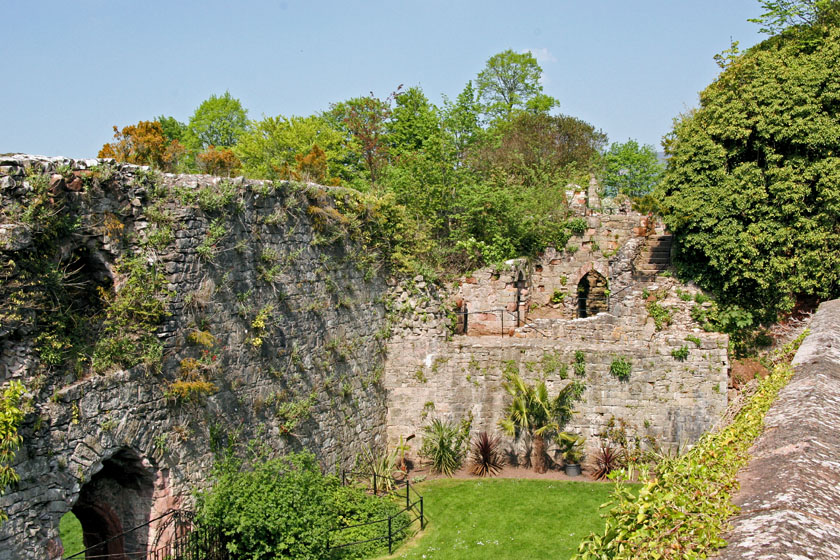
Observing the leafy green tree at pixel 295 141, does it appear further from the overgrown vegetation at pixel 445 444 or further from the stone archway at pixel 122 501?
the stone archway at pixel 122 501

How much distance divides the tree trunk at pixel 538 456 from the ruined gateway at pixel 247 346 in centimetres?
85

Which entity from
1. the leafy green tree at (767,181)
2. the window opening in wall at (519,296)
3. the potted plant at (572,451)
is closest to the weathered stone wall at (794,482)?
the potted plant at (572,451)

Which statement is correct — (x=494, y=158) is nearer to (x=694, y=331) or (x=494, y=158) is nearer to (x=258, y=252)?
(x=694, y=331)

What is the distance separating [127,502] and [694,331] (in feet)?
42.8

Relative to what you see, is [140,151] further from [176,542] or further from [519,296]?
[519,296]

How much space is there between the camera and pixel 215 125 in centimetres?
4053

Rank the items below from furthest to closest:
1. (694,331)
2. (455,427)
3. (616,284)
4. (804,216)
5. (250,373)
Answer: (616,284), (694,331), (804,216), (455,427), (250,373)

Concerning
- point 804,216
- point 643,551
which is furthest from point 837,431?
point 804,216

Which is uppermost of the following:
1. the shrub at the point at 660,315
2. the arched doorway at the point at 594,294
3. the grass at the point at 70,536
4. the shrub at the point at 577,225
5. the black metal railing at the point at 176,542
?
the shrub at the point at 577,225

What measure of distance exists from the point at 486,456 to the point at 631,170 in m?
27.9

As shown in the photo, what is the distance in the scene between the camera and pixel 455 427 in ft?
46.5

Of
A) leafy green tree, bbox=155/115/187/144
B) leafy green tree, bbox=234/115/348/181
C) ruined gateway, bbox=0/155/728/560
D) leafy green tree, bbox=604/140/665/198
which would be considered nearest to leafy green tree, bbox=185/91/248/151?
leafy green tree, bbox=155/115/187/144

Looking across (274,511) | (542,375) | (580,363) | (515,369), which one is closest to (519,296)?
(515,369)

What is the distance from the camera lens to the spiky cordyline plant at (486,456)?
13836 mm
